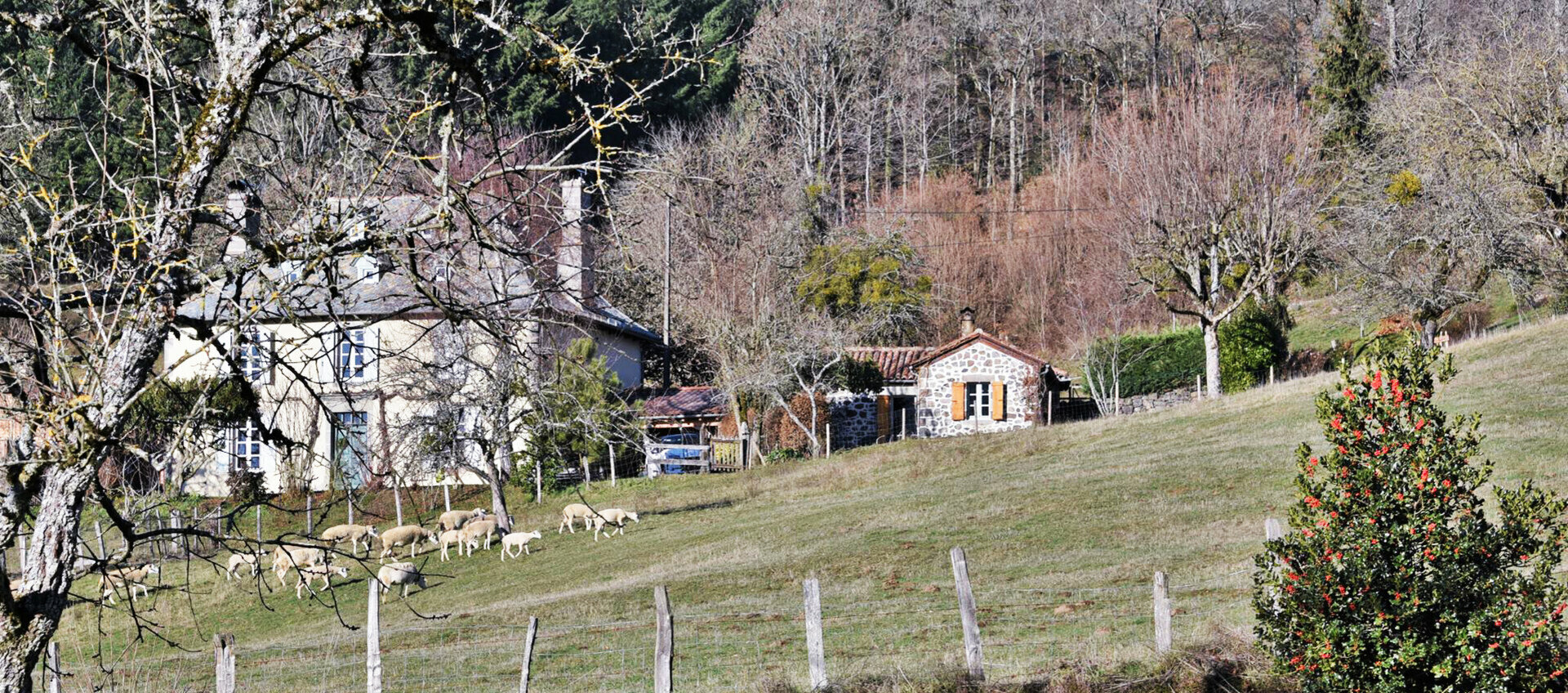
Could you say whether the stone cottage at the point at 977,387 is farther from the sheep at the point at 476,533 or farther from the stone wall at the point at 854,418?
the sheep at the point at 476,533

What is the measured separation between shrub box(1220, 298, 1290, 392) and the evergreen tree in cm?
1229

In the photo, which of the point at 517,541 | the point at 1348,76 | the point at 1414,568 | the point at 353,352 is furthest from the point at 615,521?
the point at 1348,76

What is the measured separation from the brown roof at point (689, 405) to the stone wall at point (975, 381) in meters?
6.40

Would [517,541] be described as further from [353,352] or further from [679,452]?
[353,352]

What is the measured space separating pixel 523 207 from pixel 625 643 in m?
11.1

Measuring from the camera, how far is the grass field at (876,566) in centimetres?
1333

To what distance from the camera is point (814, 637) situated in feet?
32.5

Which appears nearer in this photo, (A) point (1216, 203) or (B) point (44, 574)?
(B) point (44, 574)

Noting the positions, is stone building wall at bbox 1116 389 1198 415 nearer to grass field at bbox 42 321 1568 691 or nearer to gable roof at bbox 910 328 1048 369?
gable roof at bbox 910 328 1048 369

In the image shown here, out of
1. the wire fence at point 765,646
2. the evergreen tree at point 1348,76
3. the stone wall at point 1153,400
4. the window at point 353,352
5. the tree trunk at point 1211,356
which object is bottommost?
the wire fence at point 765,646

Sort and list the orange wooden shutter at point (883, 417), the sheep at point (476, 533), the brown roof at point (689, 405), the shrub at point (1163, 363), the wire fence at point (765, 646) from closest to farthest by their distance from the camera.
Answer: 1. the wire fence at point (765, 646)
2. the sheep at point (476, 533)
3. the brown roof at point (689, 405)
4. the shrub at point (1163, 363)
5. the orange wooden shutter at point (883, 417)

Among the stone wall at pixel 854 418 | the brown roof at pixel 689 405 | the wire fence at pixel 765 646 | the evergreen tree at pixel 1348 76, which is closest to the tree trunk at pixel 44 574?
the wire fence at pixel 765 646

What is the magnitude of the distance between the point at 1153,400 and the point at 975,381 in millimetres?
5662

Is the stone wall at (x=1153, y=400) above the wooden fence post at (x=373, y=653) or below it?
above
